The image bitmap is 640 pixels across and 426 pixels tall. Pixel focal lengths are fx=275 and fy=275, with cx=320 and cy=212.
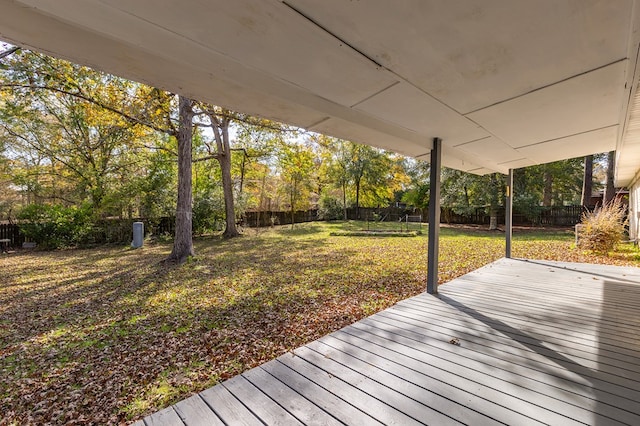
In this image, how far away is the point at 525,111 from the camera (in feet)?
8.73

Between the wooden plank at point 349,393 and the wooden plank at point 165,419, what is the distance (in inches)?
30.3

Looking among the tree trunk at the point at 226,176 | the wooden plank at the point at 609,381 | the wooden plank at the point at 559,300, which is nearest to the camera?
the wooden plank at the point at 609,381

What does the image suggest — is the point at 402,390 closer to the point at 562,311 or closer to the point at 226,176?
the point at 562,311

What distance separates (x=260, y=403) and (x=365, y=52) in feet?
7.30

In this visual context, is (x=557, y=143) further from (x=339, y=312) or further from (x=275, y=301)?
(x=275, y=301)

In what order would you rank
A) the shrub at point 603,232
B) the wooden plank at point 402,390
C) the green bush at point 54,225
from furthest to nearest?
the green bush at point 54,225
the shrub at point 603,232
the wooden plank at point 402,390

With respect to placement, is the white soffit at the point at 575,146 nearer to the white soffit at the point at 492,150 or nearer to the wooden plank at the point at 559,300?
the white soffit at the point at 492,150

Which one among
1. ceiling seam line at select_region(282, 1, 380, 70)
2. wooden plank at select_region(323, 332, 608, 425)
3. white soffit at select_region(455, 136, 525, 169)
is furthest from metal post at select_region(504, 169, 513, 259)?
ceiling seam line at select_region(282, 1, 380, 70)

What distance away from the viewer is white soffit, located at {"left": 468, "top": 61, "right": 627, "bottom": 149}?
210 centimetres

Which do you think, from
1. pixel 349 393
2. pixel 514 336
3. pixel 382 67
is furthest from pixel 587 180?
pixel 349 393

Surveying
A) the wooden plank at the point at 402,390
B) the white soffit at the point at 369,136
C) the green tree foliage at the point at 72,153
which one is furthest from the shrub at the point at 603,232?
the green tree foliage at the point at 72,153

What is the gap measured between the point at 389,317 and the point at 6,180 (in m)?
19.3

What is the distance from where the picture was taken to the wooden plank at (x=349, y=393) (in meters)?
1.53

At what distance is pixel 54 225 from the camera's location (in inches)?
368
